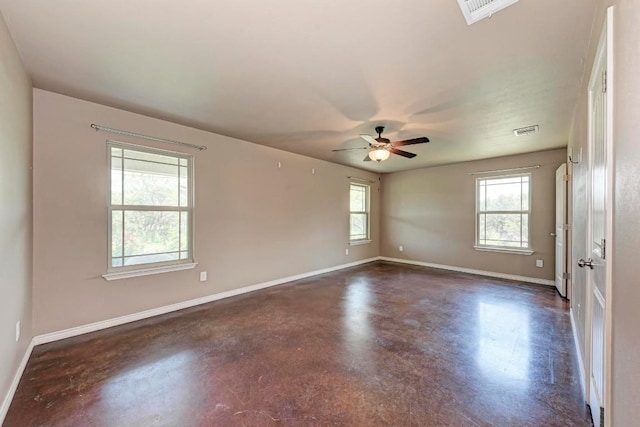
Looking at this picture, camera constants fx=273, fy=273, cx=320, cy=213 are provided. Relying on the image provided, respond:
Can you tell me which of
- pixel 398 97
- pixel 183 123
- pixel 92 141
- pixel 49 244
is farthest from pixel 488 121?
pixel 49 244

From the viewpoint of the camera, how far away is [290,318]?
11.0 ft

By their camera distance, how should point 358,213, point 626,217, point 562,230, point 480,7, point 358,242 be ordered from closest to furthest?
point 626,217
point 480,7
point 562,230
point 358,242
point 358,213

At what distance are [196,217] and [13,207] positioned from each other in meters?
1.89

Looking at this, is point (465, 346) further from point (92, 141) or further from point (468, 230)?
point (92, 141)

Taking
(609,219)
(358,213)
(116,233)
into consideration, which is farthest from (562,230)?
(116,233)

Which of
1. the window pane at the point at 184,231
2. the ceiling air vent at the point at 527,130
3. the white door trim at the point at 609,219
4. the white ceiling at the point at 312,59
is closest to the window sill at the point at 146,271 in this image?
the window pane at the point at 184,231

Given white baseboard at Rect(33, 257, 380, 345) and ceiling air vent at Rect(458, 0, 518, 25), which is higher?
ceiling air vent at Rect(458, 0, 518, 25)

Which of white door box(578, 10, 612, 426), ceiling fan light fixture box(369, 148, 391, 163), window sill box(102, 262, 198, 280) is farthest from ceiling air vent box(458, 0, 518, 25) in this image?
window sill box(102, 262, 198, 280)

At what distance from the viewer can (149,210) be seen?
11.2 ft

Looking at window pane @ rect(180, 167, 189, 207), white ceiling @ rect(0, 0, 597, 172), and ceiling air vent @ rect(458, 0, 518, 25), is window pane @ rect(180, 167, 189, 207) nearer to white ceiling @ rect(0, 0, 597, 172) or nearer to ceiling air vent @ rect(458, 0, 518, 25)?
white ceiling @ rect(0, 0, 597, 172)

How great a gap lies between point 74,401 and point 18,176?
1756 mm

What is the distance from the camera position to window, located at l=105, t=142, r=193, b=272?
3170mm

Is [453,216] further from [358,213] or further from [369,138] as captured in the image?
[369,138]

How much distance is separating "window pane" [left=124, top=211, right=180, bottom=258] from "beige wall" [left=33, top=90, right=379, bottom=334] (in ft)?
0.81
